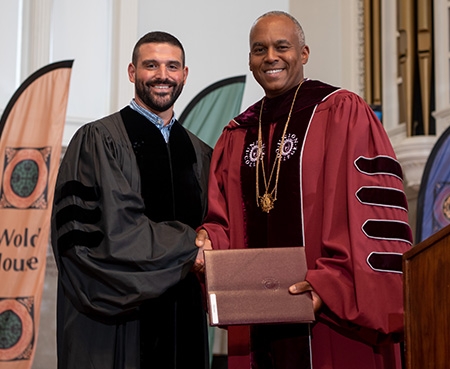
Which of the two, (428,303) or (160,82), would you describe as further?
(160,82)

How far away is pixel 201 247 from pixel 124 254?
323 mm

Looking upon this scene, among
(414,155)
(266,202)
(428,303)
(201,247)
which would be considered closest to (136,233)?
(201,247)

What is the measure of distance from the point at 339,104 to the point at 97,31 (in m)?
4.39

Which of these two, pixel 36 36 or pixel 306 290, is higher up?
pixel 36 36

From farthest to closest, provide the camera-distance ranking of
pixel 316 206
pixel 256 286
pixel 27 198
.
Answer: pixel 27 198 → pixel 316 206 → pixel 256 286

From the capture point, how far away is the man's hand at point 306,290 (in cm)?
316

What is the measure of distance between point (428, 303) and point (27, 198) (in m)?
4.08

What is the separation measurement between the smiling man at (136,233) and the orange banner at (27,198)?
219cm

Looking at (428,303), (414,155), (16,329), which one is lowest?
(16,329)

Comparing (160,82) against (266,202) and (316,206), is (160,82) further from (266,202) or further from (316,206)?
(316,206)

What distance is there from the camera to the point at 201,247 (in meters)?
3.56

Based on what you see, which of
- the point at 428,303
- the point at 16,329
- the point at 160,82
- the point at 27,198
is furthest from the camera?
the point at 27,198

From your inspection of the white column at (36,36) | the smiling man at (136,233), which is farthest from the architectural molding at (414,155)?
the smiling man at (136,233)

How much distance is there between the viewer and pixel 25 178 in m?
6.02
